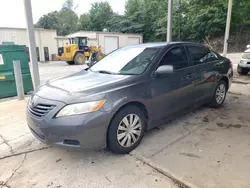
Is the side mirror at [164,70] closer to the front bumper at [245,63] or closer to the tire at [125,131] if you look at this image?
the tire at [125,131]

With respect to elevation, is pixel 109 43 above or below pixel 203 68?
above

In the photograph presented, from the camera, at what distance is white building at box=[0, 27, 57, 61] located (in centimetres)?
2000

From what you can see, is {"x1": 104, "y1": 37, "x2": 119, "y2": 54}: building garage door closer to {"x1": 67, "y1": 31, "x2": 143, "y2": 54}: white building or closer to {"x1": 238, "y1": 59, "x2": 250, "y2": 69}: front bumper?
{"x1": 67, "y1": 31, "x2": 143, "y2": 54}: white building

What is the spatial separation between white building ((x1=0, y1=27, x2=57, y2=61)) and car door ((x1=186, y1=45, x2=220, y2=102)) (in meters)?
20.0

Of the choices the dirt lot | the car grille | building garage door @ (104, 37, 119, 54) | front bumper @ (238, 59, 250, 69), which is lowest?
the dirt lot

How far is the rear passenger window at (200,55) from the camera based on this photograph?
3.77m

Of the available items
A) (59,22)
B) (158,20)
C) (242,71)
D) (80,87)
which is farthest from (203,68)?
(59,22)

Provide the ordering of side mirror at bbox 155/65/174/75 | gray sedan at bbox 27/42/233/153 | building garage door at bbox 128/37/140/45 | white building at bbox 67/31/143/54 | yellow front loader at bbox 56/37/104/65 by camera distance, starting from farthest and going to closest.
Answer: building garage door at bbox 128/37/140/45, white building at bbox 67/31/143/54, yellow front loader at bbox 56/37/104/65, side mirror at bbox 155/65/174/75, gray sedan at bbox 27/42/233/153

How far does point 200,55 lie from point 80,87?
251cm

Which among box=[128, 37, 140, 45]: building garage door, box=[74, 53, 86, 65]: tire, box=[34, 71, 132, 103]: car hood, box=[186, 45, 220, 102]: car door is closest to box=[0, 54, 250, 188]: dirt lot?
box=[186, 45, 220, 102]: car door

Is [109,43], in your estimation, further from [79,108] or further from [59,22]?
[79,108]

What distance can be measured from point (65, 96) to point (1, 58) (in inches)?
173

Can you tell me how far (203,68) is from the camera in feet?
12.6

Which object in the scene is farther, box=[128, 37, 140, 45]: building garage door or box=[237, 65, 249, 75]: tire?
box=[128, 37, 140, 45]: building garage door
